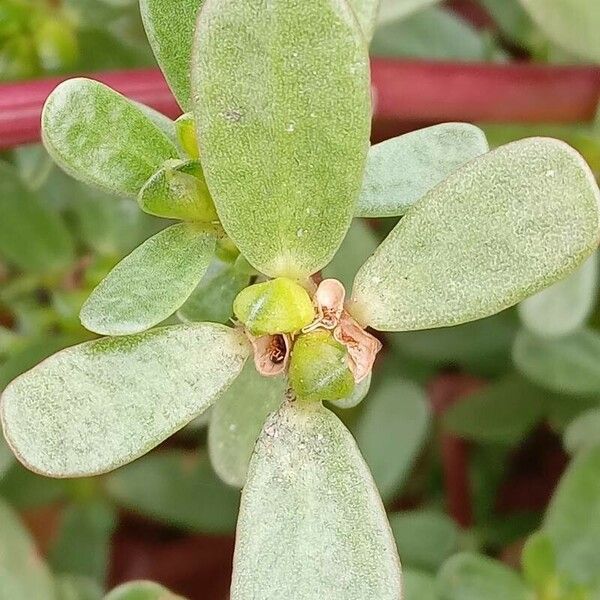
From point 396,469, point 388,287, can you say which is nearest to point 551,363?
point 396,469

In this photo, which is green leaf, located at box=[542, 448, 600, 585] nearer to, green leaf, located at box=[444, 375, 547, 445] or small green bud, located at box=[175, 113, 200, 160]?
green leaf, located at box=[444, 375, 547, 445]

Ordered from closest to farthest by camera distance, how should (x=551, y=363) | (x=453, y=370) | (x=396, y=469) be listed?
1. (x=551, y=363)
2. (x=396, y=469)
3. (x=453, y=370)

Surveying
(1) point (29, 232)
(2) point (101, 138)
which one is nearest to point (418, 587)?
(1) point (29, 232)

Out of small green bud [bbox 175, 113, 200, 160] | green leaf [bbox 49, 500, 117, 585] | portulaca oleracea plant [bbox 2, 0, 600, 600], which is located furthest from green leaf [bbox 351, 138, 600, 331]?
green leaf [bbox 49, 500, 117, 585]

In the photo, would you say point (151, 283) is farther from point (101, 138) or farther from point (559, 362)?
point (559, 362)

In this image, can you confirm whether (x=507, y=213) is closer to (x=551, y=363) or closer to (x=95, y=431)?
(x=95, y=431)
